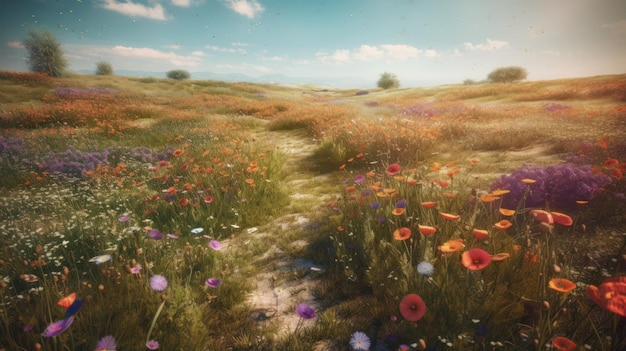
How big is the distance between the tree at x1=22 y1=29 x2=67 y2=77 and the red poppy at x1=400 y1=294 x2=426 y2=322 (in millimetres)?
52388

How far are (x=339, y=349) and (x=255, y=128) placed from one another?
47.8ft

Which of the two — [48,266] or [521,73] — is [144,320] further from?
[521,73]

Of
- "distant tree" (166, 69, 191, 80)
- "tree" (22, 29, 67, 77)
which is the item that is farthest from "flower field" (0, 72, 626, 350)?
"distant tree" (166, 69, 191, 80)

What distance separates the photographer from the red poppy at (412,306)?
166cm

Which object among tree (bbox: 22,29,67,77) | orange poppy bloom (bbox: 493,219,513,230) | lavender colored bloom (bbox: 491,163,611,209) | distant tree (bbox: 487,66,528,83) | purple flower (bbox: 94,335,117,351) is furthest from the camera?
distant tree (bbox: 487,66,528,83)

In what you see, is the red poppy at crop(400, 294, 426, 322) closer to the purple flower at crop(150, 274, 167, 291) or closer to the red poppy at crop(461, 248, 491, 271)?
the red poppy at crop(461, 248, 491, 271)

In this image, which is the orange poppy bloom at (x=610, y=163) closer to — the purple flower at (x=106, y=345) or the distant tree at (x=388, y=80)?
the purple flower at (x=106, y=345)

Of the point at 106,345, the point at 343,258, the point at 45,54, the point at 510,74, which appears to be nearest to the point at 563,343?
the point at 343,258

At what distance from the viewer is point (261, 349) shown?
2178 millimetres

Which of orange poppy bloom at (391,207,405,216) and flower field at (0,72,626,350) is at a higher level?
orange poppy bloom at (391,207,405,216)

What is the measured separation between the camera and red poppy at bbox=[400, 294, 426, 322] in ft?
5.44

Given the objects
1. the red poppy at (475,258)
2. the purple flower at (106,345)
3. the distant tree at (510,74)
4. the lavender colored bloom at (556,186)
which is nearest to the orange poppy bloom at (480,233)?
the red poppy at (475,258)

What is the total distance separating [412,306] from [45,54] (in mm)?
54961

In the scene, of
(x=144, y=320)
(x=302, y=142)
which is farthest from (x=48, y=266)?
(x=302, y=142)
